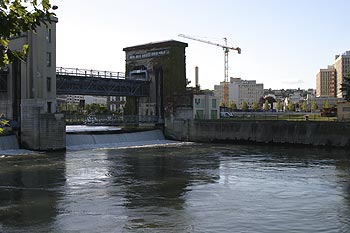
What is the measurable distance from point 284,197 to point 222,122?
41394 millimetres

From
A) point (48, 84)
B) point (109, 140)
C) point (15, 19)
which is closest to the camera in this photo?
point (15, 19)

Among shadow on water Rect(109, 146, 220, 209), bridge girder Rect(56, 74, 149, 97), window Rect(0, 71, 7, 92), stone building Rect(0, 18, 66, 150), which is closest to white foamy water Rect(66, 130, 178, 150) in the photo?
stone building Rect(0, 18, 66, 150)

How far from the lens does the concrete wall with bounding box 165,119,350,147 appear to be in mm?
52969

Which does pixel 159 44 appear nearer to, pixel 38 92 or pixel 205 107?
pixel 205 107

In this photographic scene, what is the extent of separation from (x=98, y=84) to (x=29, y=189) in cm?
3960

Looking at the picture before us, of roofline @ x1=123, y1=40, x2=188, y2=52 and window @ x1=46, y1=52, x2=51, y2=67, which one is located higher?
roofline @ x1=123, y1=40, x2=188, y2=52

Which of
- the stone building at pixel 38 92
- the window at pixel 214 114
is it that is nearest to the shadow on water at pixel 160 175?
the stone building at pixel 38 92

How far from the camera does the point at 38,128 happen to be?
46281 millimetres

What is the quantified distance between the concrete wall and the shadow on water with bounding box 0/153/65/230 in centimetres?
2806

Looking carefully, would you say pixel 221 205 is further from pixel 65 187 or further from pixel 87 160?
pixel 87 160

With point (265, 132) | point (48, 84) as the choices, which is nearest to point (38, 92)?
point (48, 84)

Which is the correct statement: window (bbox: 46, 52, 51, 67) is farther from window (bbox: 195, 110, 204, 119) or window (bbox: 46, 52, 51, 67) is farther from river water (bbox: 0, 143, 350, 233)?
window (bbox: 195, 110, 204, 119)

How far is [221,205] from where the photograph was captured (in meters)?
19.5

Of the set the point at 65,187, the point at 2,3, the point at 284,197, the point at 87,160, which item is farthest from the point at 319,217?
the point at 87,160
